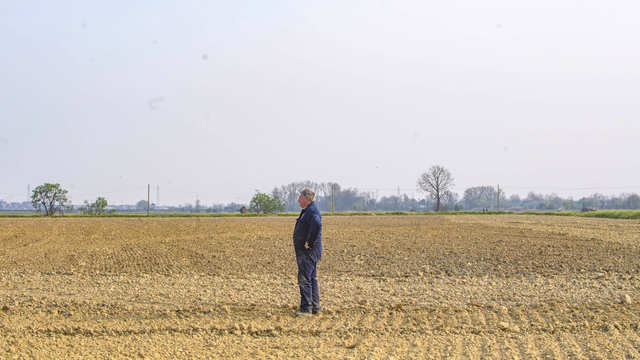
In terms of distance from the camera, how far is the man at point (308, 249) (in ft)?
26.1

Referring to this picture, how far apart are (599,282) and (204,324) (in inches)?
319

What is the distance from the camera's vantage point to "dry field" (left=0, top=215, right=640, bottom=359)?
20.7 feet

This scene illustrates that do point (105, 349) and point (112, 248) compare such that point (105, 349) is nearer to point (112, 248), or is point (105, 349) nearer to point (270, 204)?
point (112, 248)

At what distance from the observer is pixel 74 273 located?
12.5 m

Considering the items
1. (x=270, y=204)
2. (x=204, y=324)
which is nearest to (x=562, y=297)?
(x=204, y=324)

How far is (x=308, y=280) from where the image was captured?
8000 mm

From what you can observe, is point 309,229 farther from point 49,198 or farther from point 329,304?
point 49,198

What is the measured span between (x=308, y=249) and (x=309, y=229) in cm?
33

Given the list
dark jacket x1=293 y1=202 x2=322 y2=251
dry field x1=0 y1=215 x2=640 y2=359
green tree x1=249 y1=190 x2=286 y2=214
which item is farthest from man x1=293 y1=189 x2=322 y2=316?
green tree x1=249 y1=190 x2=286 y2=214

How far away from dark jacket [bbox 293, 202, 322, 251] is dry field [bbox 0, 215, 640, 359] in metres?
1.10

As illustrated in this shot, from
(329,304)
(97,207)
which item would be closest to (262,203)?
(97,207)

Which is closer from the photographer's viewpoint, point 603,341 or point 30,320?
point 603,341

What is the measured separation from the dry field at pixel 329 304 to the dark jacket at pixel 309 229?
3.60 ft

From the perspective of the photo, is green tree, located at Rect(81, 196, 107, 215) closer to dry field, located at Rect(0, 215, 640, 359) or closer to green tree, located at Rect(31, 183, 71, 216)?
green tree, located at Rect(31, 183, 71, 216)
